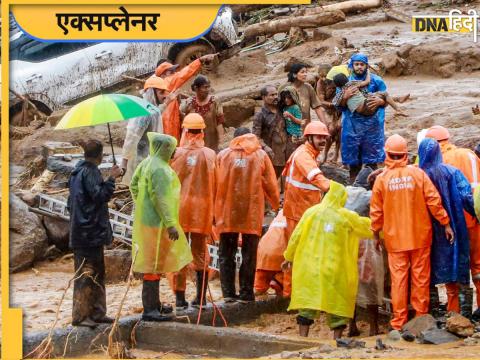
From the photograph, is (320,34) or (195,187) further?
(320,34)

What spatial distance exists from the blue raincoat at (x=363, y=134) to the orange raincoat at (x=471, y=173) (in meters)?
1.87

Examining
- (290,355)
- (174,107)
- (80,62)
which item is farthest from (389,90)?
(290,355)

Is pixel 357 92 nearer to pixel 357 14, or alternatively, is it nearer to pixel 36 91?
pixel 36 91

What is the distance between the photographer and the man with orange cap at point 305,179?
10.3 metres

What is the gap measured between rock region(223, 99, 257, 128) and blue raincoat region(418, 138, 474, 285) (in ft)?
18.9

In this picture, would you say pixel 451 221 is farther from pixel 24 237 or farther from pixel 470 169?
pixel 24 237

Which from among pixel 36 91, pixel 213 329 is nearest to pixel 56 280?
pixel 213 329

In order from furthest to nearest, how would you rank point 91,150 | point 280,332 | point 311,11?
1. point 311,11
2. point 280,332
3. point 91,150

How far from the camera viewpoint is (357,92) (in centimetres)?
1222

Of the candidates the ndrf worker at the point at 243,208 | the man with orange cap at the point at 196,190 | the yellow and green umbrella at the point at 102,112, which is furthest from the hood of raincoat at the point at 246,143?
the yellow and green umbrella at the point at 102,112

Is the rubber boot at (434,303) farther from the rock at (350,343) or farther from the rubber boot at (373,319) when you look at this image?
the rock at (350,343)

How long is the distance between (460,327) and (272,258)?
242cm

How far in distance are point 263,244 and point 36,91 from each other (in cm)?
730

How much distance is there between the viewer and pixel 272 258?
1098cm
